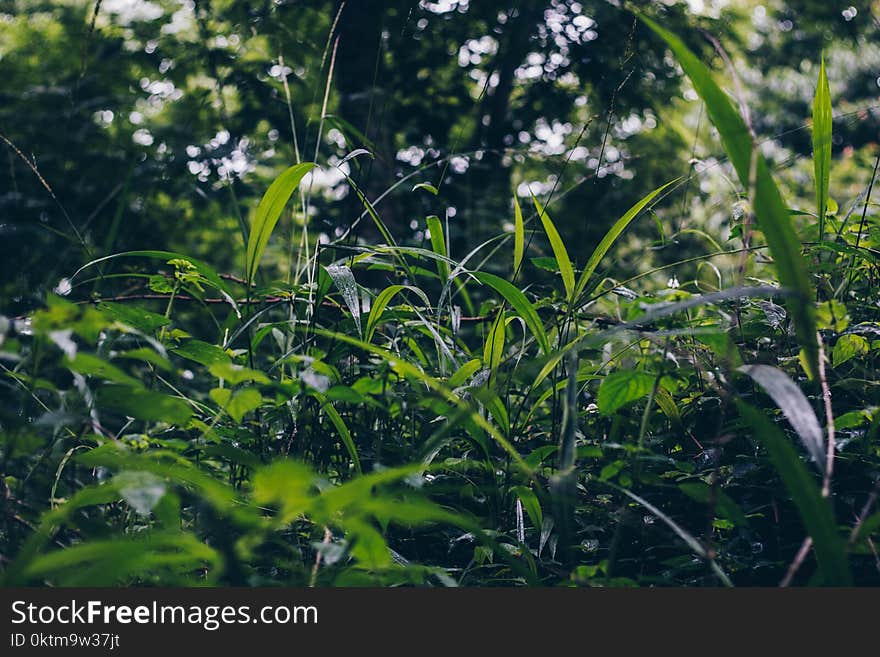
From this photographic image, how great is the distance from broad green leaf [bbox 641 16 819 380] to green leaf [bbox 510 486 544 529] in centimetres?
34

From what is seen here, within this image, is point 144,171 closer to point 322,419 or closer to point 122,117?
point 122,117

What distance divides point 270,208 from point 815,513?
0.73 meters

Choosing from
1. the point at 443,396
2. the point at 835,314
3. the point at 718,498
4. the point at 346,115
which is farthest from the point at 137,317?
the point at 346,115

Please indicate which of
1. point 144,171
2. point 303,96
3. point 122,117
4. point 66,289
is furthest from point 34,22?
point 66,289

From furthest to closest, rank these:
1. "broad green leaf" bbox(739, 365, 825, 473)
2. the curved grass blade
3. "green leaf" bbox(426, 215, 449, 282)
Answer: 1. "green leaf" bbox(426, 215, 449, 282)
2. the curved grass blade
3. "broad green leaf" bbox(739, 365, 825, 473)

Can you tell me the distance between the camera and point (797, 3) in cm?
295

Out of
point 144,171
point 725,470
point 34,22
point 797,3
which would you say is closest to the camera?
point 725,470

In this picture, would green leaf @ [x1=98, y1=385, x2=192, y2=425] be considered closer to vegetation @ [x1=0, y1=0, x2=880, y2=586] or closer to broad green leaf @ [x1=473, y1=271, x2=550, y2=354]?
vegetation @ [x1=0, y1=0, x2=880, y2=586]

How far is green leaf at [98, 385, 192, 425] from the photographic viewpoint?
0.59 m

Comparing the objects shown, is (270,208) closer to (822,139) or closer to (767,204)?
(767,204)

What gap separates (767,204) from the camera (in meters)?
0.62

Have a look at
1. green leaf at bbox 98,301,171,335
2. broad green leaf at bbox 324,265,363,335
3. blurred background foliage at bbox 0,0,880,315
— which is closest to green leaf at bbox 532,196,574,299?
broad green leaf at bbox 324,265,363,335

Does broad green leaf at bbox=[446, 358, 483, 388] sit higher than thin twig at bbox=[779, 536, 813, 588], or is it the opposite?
broad green leaf at bbox=[446, 358, 483, 388]

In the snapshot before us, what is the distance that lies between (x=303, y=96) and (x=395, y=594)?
239cm
